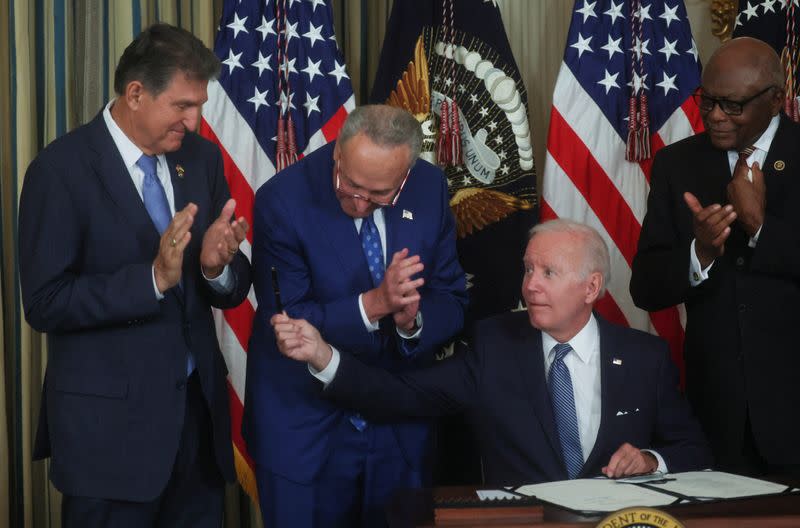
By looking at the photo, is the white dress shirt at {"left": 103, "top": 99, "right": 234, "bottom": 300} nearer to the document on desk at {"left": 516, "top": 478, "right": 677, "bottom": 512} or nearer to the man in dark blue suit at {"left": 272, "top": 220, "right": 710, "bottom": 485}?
the man in dark blue suit at {"left": 272, "top": 220, "right": 710, "bottom": 485}

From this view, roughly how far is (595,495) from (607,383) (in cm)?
69

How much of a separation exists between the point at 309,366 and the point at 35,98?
190 cm

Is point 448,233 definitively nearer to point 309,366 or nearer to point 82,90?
→ point 309,366

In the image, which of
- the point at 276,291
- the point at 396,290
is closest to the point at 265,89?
the point at 276,291

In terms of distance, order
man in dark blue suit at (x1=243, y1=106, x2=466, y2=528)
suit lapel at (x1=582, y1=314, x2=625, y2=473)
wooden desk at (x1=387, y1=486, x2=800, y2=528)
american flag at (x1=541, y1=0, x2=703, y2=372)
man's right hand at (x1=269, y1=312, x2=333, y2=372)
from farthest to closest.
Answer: american flag at (x1=541, y1=0, x2=703, y2=372) < man in dark blue suit at (x1=243, y1=106, x2=466, y2=528) < suit lapel at (x1=582, y1=314, x2=625, y2=473) < man's right hand at (x1=269, y1=312, x2=333, y2=372) < wooden desk at (x1=387, y1=486, x2=800, y2=528)

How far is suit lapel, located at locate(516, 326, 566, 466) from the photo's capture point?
2.70 metres

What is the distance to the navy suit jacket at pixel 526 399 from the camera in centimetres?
269

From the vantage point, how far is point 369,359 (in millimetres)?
2932

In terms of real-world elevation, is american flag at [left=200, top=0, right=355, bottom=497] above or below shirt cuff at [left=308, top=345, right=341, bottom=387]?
above

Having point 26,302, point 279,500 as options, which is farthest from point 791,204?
point 26,302

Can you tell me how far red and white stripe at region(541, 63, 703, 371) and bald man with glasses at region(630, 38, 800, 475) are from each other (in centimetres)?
79

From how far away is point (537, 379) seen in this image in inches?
109

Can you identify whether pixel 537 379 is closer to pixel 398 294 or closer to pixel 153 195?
pixel 398 294

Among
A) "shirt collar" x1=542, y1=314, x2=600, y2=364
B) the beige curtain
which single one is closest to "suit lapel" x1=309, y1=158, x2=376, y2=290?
"shirt collar" x1=542, y1=314, x2=600, y2=364
